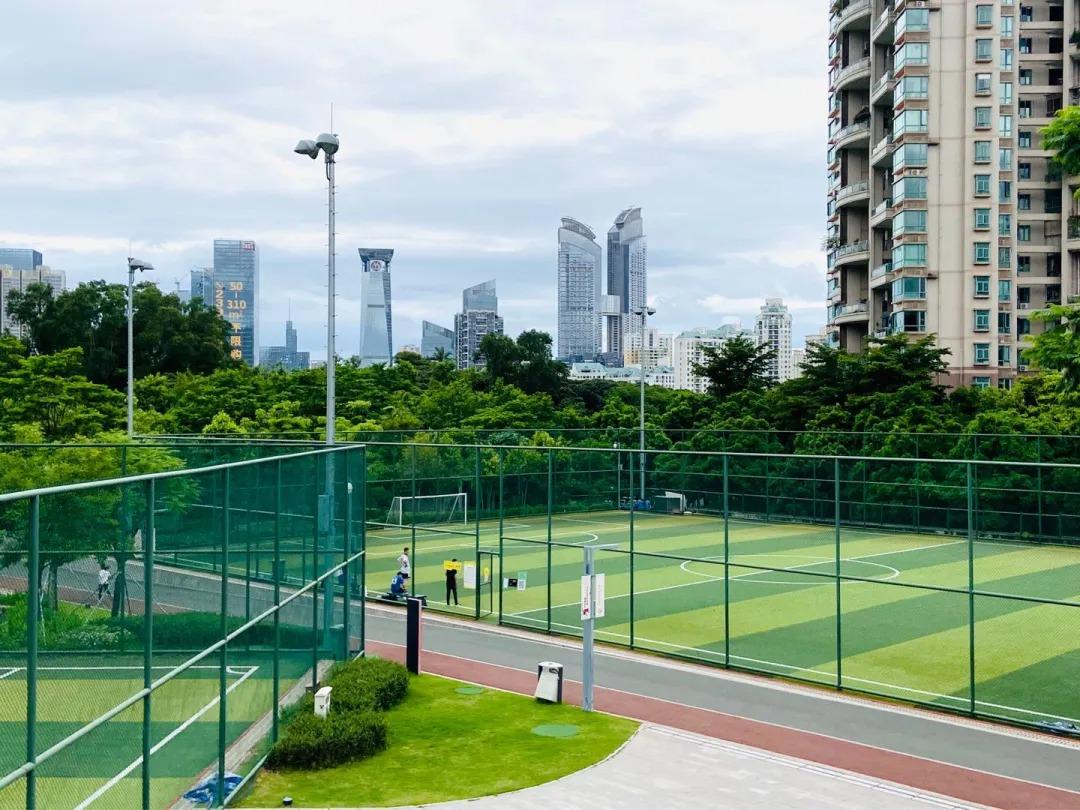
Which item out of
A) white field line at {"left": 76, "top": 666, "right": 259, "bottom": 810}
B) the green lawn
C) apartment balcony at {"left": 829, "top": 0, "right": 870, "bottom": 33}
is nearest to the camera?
white field line at {"left": 76, "top": 666, "right": 259, "bottom": 810}

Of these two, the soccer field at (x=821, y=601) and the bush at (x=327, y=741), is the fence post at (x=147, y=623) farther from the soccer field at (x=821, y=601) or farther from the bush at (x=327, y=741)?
the soccer field at (x=821, y=601)

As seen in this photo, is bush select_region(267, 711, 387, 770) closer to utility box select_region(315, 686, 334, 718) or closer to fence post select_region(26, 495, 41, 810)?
utility box select_region(315, 686, 334, 718)

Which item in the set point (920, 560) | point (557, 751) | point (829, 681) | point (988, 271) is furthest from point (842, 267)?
point (557, 751)

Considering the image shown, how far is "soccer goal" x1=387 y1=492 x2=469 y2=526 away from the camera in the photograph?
127 feet

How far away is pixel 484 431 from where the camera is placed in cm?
5525

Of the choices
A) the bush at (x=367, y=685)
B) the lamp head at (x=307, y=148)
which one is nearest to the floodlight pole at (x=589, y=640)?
the bush at (x=367, y=685)

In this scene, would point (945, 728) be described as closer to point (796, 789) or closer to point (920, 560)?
point (796, 789)

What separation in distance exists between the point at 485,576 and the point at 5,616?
76.8 feet

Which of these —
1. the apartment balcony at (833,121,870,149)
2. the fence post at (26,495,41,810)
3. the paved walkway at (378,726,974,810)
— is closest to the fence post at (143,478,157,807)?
the fence post at (26,495,41,810)

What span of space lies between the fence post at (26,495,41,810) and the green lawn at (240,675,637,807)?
656cm

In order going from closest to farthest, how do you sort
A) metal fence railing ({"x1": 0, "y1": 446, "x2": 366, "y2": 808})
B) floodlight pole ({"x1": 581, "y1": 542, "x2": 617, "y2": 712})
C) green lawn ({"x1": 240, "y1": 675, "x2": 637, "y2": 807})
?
metal fence railing ({"x1": 0, "y1": 446, "x2": 366, "y2": 808})
green lawn ({"x1": 240, "y1": 675, "x2": 637, "y2": 807})
floodlight pole ({"x1": 581, "y1": 542, "x2": 617, "y2": 712})

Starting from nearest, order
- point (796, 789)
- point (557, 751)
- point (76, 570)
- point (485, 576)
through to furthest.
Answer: point (76, 570) → point (796, 789) → point (557, 751) → point (485, 576)

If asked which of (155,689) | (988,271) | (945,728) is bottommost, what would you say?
(945,728)

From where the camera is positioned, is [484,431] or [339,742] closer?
[339,742]
